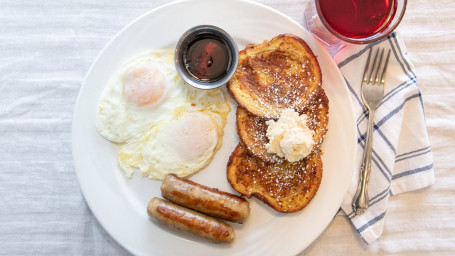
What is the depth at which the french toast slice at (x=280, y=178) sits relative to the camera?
247 centimetres

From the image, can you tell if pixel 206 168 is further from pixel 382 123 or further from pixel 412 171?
pixel 412 171

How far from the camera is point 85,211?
264 cm

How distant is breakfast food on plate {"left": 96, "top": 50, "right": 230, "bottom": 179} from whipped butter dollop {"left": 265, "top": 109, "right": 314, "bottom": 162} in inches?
15.2

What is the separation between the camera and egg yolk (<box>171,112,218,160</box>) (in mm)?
2453

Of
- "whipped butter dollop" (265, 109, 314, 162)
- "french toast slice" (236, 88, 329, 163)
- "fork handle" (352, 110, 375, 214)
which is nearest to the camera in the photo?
"whipped butter dollop" (265, 109, 314, 162)

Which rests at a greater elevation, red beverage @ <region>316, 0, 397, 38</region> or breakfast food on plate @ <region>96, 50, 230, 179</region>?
red beverage @ <region>316, 0, 397, 38</region>

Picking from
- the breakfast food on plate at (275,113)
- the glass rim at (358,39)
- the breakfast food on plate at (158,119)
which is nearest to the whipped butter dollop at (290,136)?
the breakfast food on plate at (275,113)

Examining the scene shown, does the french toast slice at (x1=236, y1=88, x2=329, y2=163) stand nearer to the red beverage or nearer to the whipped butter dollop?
the whipped butter dollop

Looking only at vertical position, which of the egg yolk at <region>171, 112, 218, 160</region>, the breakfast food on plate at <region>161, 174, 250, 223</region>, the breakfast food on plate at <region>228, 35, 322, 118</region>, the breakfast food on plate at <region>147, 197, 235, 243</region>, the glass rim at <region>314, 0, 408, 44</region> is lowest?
the breakfast food on plate at <region>147, 197, 235, 243</region>

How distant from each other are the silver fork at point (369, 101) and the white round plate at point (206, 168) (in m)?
0.14

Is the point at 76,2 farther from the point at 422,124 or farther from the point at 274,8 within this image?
the point at 422,124

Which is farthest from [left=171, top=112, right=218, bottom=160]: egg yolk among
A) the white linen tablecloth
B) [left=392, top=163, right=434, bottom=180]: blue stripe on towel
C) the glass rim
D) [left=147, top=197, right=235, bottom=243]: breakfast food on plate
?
[left=392, top=163, right=434, bottom=180]: blue stripe on towel

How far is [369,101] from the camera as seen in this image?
256 centimetres

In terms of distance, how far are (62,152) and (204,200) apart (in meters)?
1.15
